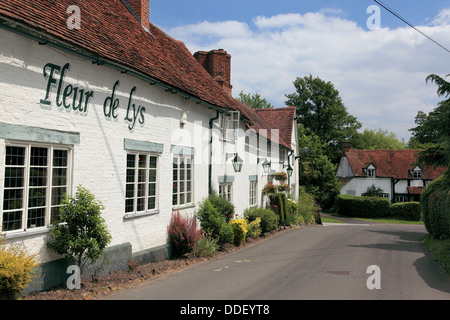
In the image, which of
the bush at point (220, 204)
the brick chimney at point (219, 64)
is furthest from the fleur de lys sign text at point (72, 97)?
the brick chimney at point (219, 64)

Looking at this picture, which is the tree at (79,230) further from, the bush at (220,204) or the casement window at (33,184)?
the bush at (220,204)

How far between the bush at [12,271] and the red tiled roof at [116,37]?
3911mm

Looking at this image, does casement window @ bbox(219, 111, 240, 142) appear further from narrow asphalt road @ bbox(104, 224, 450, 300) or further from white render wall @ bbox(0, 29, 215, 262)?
narrow asphalt road @ bbox(104, 224, 450, 300)

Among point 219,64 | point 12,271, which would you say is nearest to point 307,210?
point 219,64

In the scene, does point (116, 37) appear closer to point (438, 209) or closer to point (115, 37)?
point (115, 37)

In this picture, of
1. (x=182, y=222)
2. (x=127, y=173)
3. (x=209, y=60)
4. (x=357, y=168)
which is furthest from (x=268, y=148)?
(x=357, y=168)

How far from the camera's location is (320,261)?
10953 millimetres

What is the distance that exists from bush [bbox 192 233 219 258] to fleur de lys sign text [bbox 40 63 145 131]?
4.46 meters

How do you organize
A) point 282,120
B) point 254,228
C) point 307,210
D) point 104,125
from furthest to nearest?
point 282,120 < point 307,210 < point 254,228 < point 104,125

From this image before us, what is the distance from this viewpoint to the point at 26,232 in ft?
21.0

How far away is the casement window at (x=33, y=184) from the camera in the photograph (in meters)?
6.27

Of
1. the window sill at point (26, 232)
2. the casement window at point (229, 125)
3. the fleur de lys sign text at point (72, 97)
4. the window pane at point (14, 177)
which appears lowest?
the window sill at point (26, 232)

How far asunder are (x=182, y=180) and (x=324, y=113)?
156 ft
